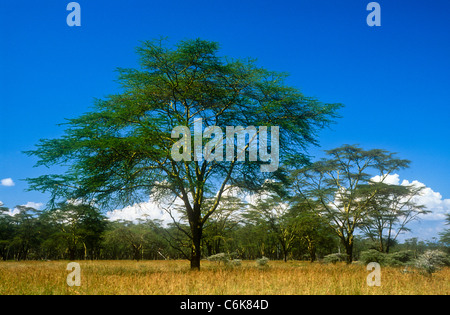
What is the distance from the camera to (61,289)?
26.1ft

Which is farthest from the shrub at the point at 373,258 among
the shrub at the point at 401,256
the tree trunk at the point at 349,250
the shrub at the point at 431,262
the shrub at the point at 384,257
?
the shrub at the point at 431,262

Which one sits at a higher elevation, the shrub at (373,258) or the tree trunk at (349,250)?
the shrub at (373,258)

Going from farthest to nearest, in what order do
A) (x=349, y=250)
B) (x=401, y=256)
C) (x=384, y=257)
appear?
(x=349, y=250), (x=384, y=257), (x=401, y=256)

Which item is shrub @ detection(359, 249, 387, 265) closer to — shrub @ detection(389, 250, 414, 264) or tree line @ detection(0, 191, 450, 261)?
shrub @ detection(389, 250, 414, 264)

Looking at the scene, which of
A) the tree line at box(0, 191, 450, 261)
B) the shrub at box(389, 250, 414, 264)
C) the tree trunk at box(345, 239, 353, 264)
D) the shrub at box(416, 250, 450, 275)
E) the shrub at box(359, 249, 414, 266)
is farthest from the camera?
the tree line at box(0, 191, 450, 261)

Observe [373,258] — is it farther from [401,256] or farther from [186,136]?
[186,136]

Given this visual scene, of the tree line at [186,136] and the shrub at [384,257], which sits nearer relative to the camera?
the tree line at [186,136]

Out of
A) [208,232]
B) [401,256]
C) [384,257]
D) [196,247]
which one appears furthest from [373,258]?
[208,232]

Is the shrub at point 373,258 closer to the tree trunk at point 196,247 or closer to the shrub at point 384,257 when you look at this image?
the shrub at point 384,257

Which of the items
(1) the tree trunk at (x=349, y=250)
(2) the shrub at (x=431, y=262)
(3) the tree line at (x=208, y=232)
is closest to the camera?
(2) the shrub at (x=431, y=262)

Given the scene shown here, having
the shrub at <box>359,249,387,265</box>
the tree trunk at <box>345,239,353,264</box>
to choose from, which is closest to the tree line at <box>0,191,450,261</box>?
the tree trunk at <box>345,239,353,264</box>

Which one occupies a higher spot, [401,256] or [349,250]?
[401,256]
